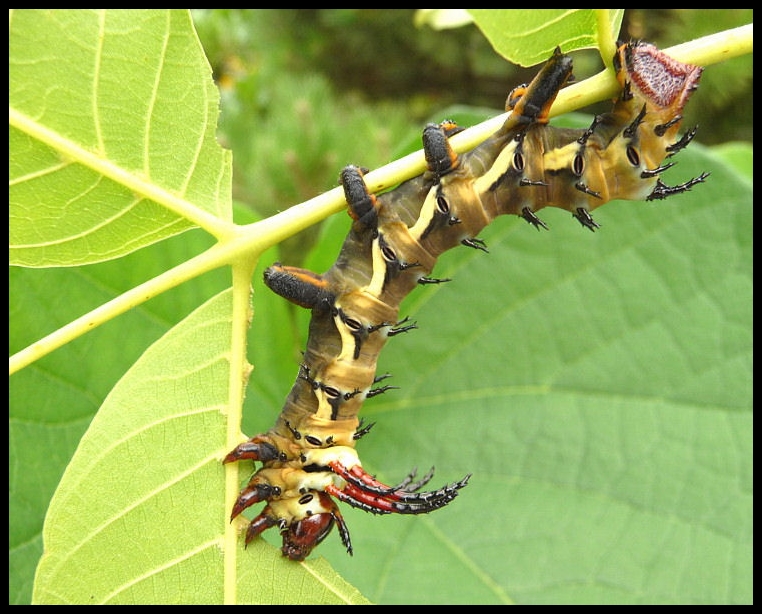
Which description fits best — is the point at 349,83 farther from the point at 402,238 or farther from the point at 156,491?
the point at 156,491

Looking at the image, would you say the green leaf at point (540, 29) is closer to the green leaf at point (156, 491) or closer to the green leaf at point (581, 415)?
the green leaf at point (156, 491)

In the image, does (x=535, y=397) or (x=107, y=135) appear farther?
(x=535, y=397)

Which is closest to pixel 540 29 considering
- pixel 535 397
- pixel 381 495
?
pixel 381 495

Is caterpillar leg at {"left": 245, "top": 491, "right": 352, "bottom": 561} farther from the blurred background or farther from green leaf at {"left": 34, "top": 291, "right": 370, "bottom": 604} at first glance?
the blurred background

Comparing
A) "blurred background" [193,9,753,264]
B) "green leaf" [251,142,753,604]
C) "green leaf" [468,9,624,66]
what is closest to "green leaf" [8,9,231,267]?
"green leaf" [468,9,624,66]

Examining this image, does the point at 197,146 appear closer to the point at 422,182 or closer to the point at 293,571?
the point at 422,182

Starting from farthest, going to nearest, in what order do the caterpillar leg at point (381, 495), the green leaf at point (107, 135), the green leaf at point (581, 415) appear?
the green leaf at point (581, 415) → the caterpillar leg at point (381, 495) → the green leaf at point (107, 135)

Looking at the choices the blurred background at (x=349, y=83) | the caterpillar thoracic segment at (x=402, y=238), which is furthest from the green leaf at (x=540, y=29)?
the blurred background at (x=349, y=83)
